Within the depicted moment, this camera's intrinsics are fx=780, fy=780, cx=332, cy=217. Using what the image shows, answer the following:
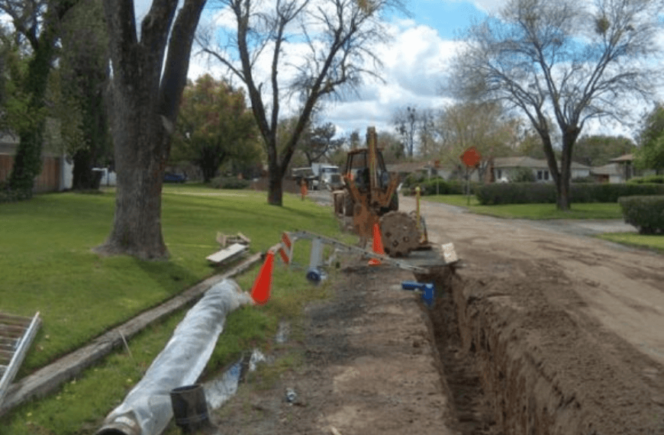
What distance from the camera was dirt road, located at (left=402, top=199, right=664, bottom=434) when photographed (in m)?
5.69

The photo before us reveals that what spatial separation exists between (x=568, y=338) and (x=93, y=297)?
5981 millimetres

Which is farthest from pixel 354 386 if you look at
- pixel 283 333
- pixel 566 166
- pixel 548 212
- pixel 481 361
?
pixel 566 166

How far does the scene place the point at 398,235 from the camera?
18344mm

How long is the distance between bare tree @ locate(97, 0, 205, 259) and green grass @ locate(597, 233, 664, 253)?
1324 centimetres

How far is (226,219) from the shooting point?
2514cm

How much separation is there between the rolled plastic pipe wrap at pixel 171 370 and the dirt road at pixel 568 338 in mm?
3015

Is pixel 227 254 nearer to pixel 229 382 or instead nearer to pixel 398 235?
pixel 398 235

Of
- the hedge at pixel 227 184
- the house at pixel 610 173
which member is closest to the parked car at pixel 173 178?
the hedge at pixel 227 184

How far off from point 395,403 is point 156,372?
212cm

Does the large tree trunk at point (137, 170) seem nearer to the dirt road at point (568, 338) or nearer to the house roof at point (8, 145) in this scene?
the dirt road at point (568, 338)

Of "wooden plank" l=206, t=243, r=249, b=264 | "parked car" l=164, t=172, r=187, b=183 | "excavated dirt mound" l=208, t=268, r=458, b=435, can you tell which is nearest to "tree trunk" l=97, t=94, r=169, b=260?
"wooden plank" l=206, t=243, r=249, b=264

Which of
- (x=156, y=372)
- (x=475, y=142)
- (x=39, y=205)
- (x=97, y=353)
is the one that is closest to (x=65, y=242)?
(x=97, y=353)

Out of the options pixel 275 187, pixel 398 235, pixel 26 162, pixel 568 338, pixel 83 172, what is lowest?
pixel 568 338

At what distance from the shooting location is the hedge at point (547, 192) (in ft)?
154
